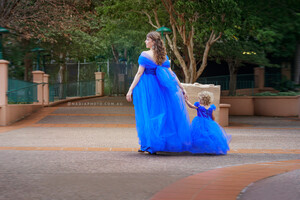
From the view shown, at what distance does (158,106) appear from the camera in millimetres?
7922

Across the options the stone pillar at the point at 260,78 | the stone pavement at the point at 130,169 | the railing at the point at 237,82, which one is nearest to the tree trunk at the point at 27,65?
the railing at the point at 237,82

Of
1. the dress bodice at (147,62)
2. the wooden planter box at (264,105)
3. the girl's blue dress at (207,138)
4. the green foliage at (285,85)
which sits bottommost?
the wooden planter box at (264,105)

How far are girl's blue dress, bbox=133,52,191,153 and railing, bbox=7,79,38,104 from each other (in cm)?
820

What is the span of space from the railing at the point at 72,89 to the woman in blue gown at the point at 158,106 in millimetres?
15533

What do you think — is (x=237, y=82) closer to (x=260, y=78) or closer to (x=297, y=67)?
(x=260, y=78)

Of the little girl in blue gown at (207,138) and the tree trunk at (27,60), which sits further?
the tree trunk at (27,60)

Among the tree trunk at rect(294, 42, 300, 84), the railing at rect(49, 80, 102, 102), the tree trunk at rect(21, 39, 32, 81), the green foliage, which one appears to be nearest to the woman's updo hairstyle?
the railing at rect(49, 80, 102, 102)

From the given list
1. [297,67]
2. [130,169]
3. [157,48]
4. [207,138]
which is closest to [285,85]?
[297,67]

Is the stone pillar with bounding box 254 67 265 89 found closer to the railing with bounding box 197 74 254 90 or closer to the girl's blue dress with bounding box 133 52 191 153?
the railing with bounding box 197 74 254 90

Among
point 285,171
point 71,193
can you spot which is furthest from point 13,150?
→ point 285,171

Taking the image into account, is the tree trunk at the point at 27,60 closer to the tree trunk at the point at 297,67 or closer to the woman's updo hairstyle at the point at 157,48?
the tree trunk at the point at 297,67

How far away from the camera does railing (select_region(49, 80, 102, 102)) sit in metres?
A: 25.3

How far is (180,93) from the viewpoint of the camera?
8133mm

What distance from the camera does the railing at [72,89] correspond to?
995 inches
